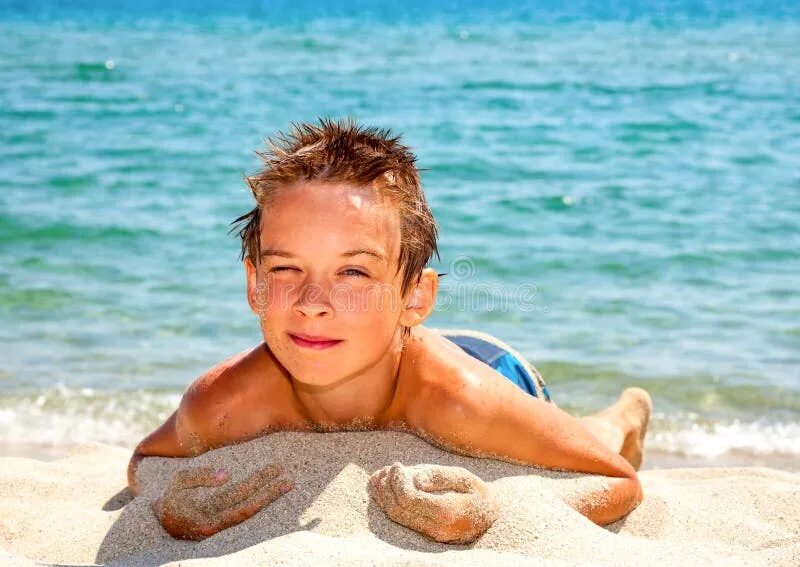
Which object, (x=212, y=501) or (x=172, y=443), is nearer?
(x=212, y=501)

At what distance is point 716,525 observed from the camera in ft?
10.4

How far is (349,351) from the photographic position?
9.37 ft

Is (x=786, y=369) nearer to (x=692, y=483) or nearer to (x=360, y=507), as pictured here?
(x=692, y=483)

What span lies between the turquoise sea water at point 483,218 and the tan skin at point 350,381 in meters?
1.45

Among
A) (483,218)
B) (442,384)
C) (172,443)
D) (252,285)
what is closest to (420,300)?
(442,384)

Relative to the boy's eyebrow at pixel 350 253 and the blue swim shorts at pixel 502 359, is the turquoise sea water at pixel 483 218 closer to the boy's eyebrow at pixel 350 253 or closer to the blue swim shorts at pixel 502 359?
the blue swim shorts at pixel 502 359

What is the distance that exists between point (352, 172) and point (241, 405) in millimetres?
809

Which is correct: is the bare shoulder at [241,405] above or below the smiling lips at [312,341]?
below

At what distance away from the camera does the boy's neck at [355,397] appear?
10.1ft

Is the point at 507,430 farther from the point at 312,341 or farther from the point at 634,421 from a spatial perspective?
the point at 634,421

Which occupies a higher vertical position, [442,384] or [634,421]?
[442,384]

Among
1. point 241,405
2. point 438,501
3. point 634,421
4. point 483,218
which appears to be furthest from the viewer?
point 483,218

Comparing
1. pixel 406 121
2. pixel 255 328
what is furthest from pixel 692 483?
pixel 406 121

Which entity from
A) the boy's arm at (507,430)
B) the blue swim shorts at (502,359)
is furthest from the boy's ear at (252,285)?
the blue swim shorts at (502,359)
